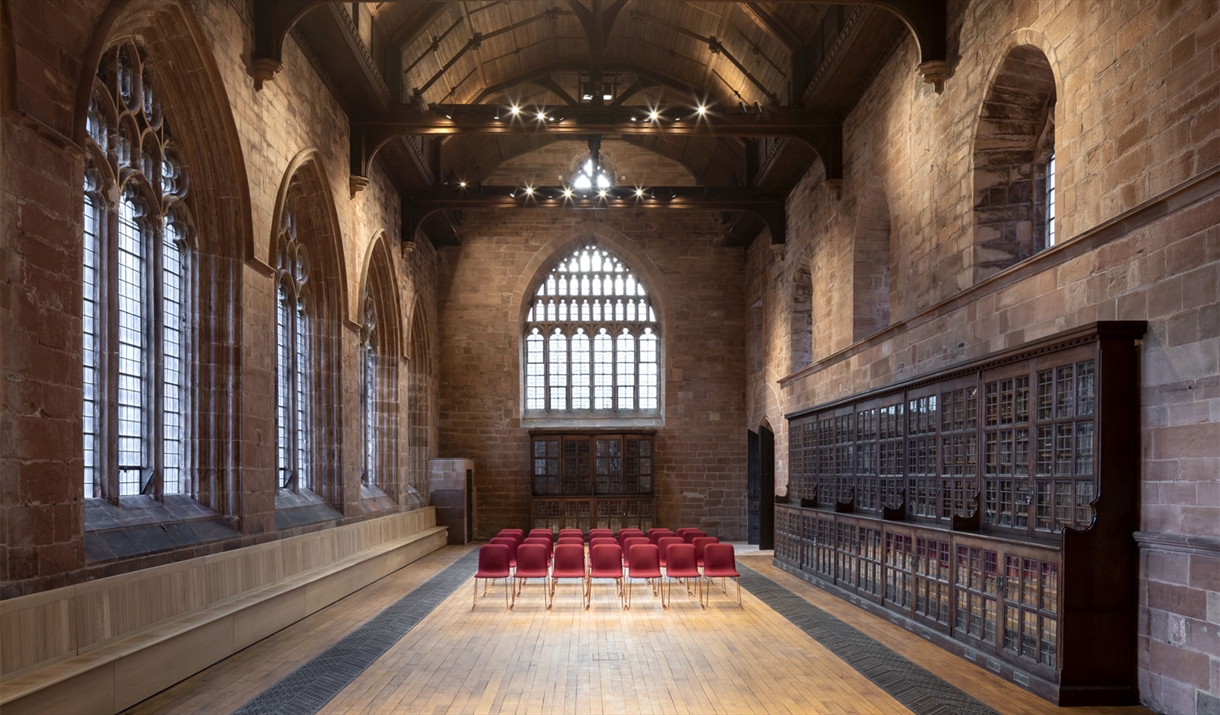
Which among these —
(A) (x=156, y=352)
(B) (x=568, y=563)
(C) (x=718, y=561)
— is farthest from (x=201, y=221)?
(C) (x=718, y=561)

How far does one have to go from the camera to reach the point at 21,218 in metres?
5.89

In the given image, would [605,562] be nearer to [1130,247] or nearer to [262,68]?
[1130,247]

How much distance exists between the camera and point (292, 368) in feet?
41.3

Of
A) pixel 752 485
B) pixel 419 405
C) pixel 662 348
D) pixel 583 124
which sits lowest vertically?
pixel 752 485

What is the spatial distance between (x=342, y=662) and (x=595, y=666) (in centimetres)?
212

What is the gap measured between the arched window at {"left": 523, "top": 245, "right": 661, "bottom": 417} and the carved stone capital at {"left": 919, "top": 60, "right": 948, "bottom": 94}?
1274cm

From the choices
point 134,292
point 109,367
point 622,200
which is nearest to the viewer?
point 109,367

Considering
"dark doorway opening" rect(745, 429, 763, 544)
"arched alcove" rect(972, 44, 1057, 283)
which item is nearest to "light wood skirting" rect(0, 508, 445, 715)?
"arched alcove" rect(972, 44, 1057, 283)

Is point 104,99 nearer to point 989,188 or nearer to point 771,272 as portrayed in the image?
point 989,188

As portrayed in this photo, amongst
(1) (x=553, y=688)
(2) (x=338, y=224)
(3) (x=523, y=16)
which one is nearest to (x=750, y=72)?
(3) (x=523, y=16)

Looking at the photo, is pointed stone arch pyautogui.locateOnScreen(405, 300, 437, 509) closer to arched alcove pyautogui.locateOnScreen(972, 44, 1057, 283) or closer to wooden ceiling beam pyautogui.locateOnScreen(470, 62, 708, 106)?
wooden ceiling beam pyautogui.locateOnScreen(470, 62, 708, 106)

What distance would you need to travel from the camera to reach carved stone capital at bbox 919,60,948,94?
1019cm

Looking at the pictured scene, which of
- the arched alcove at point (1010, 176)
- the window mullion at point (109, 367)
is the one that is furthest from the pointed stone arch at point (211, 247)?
the arched alcove at point (1010, 176)

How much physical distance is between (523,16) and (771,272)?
22.9 ft
